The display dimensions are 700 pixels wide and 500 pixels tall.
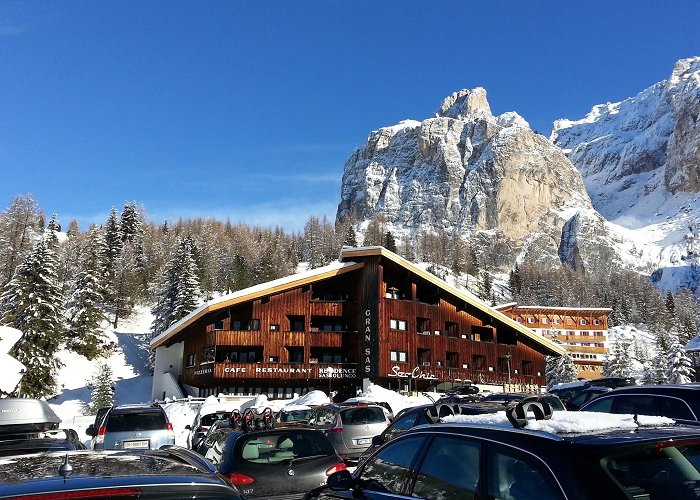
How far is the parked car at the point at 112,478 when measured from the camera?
2.58 meters

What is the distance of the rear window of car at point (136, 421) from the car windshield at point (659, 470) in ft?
47.7

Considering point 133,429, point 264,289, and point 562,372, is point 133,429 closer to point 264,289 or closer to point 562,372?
point 264,289

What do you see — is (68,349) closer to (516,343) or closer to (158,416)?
(516,343)

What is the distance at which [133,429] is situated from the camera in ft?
51.6

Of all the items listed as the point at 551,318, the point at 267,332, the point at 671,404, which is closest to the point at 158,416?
the point at 671,404

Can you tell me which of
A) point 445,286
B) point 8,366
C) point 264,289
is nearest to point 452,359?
point 445,286

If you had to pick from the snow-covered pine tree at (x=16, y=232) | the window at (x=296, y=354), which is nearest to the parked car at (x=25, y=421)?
the window at (x=296, y=354)

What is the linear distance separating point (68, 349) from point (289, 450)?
59735 millimetres

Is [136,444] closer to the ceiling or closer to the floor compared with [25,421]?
closer to the floor

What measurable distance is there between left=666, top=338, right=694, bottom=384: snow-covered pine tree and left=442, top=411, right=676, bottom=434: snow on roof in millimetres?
54865

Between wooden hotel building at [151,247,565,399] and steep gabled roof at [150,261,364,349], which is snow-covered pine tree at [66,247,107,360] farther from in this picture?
steep gabled roof at [150,261,364,349]

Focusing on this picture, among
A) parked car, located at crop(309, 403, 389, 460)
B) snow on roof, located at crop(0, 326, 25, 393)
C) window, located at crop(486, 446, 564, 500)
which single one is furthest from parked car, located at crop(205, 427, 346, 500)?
snow on roof, located at crop(0, 326, 25, 393)

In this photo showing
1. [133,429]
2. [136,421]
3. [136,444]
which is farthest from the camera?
[136,421]

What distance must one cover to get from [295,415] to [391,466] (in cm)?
1597
